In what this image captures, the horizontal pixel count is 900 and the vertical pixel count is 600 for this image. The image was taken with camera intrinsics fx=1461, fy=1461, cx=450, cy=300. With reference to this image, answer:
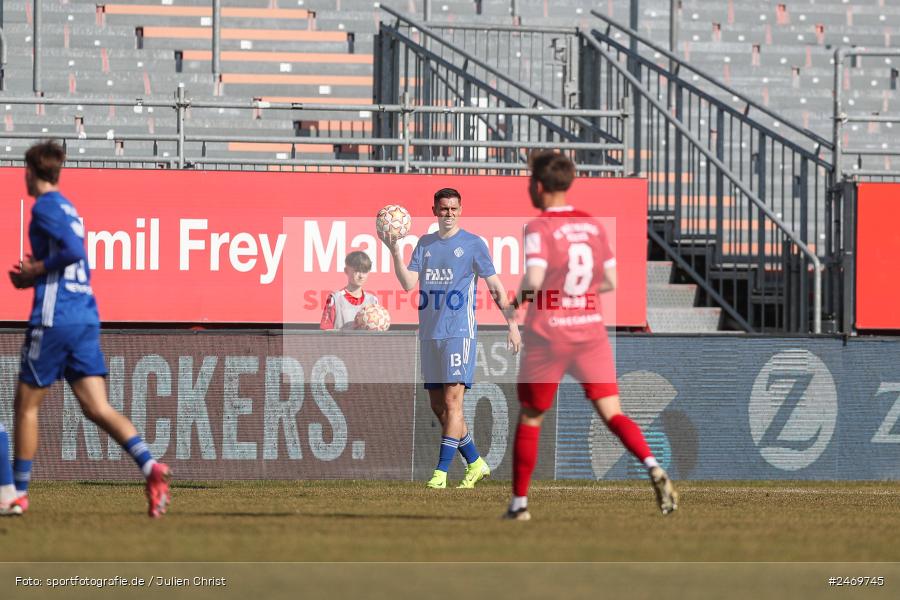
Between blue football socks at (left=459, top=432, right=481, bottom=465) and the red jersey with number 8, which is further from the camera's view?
blue football socks at (left=459, top=432, right=481, bottom=465)

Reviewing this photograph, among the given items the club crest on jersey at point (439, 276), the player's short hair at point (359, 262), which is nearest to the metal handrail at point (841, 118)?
the player's short hair at point (359, 262)

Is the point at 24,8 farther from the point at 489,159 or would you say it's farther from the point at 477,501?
the point at 477,501

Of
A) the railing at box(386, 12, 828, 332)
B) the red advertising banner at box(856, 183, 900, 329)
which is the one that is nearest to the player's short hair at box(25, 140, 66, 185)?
the railing at box(386, 12, 828, 332)

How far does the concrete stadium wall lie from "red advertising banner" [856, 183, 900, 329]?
4.93ft

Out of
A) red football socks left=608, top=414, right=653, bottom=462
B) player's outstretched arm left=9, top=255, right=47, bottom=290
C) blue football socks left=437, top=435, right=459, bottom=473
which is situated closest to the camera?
player's outstretched arm left=9, top=255, right=47, bottom=290

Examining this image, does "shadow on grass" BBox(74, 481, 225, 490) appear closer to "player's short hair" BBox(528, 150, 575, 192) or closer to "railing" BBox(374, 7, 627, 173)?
"railing" BBox(374, 7, 627, 173)

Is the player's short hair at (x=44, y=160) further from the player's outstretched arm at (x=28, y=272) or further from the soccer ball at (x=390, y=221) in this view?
the soccer ball at (x=390, y=221)

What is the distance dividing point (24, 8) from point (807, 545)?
18991 millimetres

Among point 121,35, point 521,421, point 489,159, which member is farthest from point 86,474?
point 121,35

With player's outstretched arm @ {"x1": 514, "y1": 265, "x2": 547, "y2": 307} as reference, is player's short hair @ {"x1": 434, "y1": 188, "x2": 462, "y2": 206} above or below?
above

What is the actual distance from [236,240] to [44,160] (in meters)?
7.31

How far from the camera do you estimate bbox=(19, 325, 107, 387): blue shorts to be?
25.1 feet

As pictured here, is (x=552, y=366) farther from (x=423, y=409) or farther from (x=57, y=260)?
(x=423, y=409)

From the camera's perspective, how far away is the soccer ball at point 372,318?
13753mm
